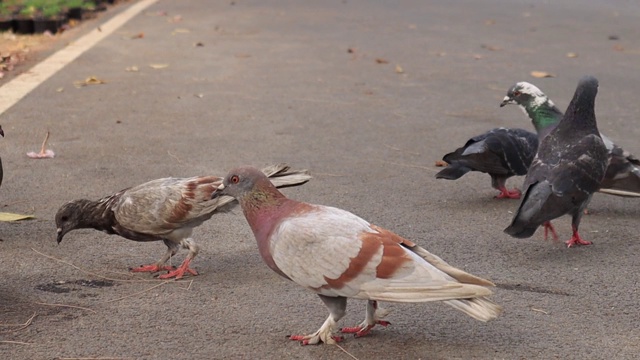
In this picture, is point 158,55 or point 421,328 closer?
point 421,328

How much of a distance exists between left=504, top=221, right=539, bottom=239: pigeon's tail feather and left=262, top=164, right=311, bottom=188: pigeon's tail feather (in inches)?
41.9

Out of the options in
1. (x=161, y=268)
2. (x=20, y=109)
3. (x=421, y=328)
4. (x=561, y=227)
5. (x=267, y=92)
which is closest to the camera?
(x=421, y=328)

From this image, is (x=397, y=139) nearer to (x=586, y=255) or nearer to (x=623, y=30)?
(x=586, y=255)

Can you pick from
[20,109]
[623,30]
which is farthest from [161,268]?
[623,30]

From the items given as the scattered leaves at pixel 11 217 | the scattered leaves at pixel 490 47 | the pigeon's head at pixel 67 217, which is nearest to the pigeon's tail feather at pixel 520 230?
the pigeon's head at pixel 67 217

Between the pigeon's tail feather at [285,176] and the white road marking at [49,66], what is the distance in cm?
429

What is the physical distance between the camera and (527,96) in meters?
6.77

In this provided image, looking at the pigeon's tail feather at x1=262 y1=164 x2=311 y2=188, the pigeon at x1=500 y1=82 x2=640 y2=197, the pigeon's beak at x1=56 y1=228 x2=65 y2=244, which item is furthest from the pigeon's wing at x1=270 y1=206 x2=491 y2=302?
the pigeon at x1=500 y1=82 x2=640 y2=197

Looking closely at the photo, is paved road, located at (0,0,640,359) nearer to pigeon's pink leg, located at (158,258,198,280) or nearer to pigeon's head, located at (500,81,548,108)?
pigeon's pink leg, located at (158,258,198,280)

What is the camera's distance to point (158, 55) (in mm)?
12562

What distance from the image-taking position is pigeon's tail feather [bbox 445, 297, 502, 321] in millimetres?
3818

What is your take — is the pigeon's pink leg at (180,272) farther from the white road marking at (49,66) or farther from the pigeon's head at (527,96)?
the white road marking at (49,66)

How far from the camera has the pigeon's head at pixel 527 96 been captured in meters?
6.67

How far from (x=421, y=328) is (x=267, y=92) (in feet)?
20.0
